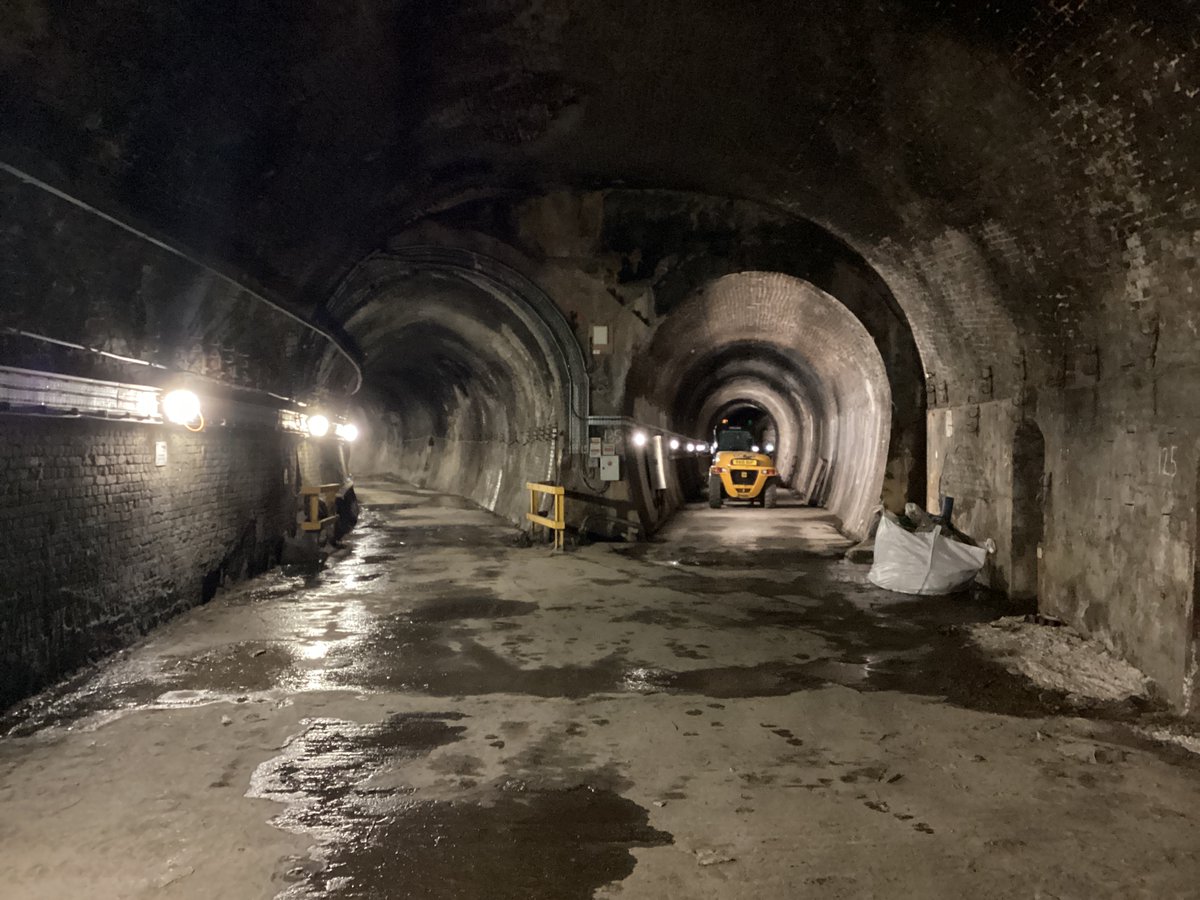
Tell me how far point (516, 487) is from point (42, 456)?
37.6ft

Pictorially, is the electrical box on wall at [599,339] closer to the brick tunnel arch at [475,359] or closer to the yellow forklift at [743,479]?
the brick tunnel arch at [475,359]

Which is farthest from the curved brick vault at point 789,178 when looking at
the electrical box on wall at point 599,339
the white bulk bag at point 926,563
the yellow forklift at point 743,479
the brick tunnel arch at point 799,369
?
the yellow forklift at point 743,479

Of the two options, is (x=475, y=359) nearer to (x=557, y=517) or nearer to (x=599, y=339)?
(x=599, y=339)

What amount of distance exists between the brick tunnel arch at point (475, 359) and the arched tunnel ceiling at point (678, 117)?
2.27 metres

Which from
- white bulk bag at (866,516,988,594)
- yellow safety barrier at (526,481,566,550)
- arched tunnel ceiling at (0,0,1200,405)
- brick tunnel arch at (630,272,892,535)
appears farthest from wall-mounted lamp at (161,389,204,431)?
white bulk bag at (866,516,988,594)

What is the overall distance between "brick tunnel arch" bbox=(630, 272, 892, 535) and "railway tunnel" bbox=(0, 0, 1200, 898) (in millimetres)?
1270

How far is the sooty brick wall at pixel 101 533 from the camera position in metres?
5.29

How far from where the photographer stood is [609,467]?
13023 millimetres

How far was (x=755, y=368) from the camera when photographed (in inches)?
937

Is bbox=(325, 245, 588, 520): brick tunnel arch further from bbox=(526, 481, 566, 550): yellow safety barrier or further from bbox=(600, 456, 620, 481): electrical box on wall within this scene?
bbox=(526, 481, 566, 550): yellow safety barrier

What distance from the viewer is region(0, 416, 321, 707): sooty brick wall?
5.29 meters

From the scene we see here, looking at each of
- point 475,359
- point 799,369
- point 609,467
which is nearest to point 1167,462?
point 609,467

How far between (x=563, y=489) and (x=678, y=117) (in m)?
5.62

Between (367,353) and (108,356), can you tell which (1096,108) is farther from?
(367,353)
